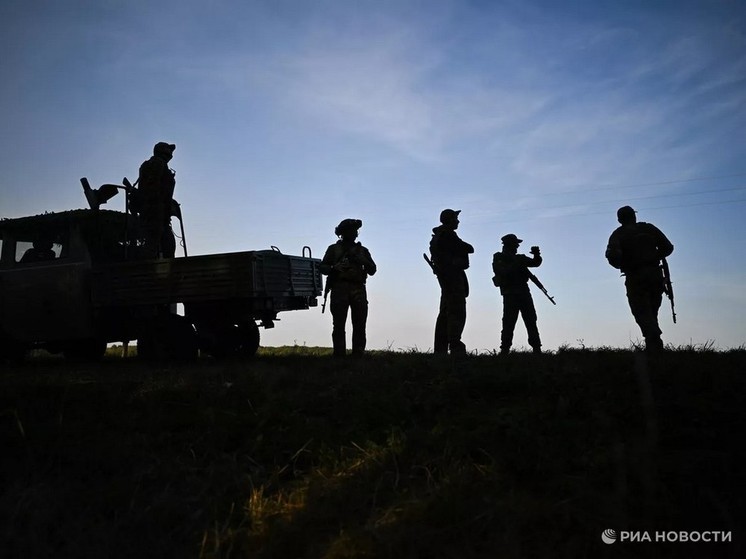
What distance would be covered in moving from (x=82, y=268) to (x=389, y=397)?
251 inches

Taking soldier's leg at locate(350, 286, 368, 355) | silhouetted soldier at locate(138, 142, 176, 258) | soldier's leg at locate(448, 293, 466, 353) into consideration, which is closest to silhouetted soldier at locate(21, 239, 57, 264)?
silhouetted soldier at locate(138, 142, 176, 258)

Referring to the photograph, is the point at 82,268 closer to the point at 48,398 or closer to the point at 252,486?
the point at 48,398

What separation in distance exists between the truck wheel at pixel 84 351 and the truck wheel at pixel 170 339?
1.64 meters

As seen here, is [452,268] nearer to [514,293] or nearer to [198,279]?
[514,293]

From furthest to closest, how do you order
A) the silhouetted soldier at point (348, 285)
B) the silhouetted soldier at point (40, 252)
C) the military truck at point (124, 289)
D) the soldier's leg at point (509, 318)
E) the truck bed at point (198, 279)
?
the soldier's leg at point (509, 318) < the silhouetted soldier at point (40, 252) < the silhouetted soldier at point (348, 285) < the military truck at point (124, 289) < the truck bed at point (198, 279)

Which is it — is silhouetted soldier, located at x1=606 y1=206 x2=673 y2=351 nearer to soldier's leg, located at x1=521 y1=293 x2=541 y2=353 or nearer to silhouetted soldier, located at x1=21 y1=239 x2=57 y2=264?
soldier's leg, located at x1=521 y1=293 x2=541 y2=353

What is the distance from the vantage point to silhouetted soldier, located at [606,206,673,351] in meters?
8.12

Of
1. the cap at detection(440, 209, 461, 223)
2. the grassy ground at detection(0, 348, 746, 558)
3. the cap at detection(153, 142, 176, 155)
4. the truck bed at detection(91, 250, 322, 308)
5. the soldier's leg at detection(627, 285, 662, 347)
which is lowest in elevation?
the grassy ground at detection(0, 348, 746, 558)

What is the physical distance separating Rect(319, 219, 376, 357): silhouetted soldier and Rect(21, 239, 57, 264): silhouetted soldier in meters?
4.32

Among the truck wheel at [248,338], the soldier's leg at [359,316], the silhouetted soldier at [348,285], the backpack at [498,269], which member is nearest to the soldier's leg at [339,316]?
the silhouetted soldier at [348,285]

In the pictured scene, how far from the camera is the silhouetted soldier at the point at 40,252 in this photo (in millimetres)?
10102

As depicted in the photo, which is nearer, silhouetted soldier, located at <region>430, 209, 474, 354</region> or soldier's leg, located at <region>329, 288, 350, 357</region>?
soldier's leg, located at <region>329, 288, 350, 357</region>

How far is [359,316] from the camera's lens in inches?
372

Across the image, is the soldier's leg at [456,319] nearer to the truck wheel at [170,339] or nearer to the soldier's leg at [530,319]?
the soldier's leg at [530,319]
